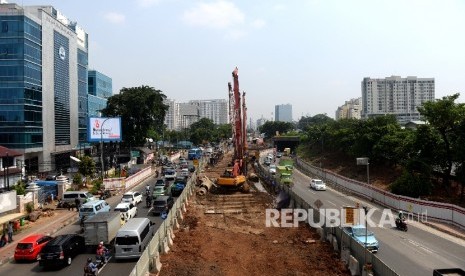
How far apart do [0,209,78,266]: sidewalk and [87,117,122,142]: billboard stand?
842 inches

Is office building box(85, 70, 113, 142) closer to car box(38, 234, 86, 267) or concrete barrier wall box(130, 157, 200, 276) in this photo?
concrete barrier wall box(130, 157, 200, 276)

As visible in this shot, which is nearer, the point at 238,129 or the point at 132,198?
the point at 132,198

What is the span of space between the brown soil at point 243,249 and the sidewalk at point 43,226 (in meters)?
8.95

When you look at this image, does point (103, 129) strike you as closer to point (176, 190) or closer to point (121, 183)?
point (121, 183)

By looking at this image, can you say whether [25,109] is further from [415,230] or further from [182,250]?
[415,230]

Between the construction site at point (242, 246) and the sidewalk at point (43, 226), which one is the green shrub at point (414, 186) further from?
the sidewalk at point (43, 226)

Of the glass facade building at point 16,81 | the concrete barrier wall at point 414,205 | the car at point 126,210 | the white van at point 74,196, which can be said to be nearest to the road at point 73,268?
the car at point 126,210

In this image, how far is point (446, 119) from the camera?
37.6 meters

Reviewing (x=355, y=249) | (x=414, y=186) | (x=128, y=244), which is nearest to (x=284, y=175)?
(x=414, y=186)

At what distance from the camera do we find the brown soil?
20406 millimetres

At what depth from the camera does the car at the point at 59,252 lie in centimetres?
2022

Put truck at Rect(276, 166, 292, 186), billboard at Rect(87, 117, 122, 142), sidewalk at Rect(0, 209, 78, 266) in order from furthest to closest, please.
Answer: billboard at Rect(87, 117, 122, 142) → truck at Rect(276, 166, 292, 186) → sidewalk at Rect(0, 209, 78, 266)

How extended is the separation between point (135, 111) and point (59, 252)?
61.0 m

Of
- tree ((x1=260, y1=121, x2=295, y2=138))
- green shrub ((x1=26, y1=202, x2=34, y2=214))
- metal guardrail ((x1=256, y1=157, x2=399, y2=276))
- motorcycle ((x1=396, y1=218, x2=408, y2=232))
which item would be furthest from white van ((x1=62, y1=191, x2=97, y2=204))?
tree ((x1=260, y1=121, x2=295, y2=138))
